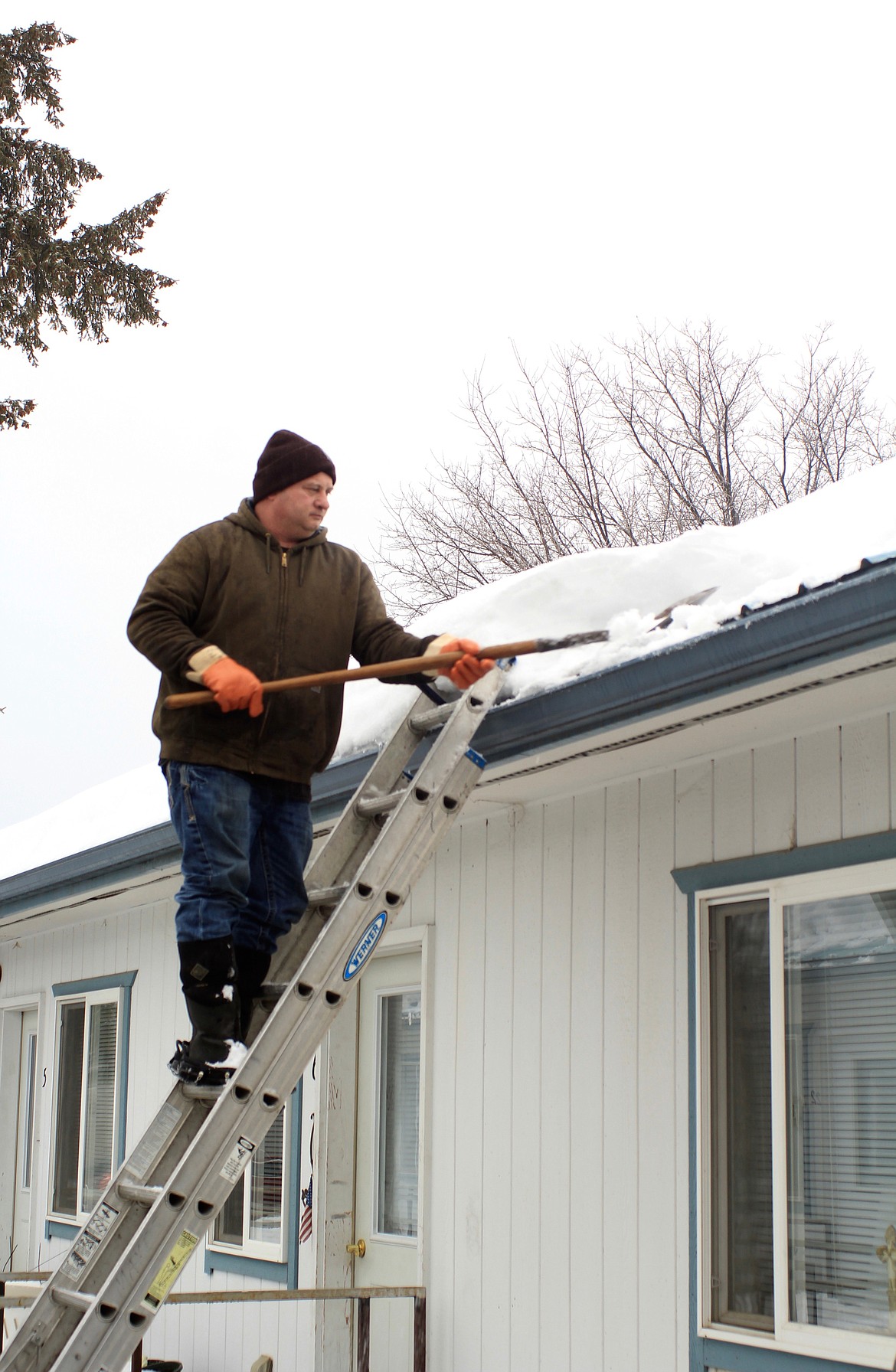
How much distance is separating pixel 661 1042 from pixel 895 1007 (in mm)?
938

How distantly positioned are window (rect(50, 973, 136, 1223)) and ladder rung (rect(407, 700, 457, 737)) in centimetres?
528

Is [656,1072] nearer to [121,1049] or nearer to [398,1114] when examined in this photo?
[398,1114]

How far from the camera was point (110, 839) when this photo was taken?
24.7 feet

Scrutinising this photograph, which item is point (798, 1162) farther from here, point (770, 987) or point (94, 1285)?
point (94, 1285)

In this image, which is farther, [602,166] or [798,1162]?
[602,166]

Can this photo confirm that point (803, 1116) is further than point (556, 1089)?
No

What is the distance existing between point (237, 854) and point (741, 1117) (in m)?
1.90

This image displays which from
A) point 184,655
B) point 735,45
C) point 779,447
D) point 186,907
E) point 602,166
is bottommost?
point 186,907

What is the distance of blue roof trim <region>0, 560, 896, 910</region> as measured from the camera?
3.36m

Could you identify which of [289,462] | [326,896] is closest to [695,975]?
[326,896]

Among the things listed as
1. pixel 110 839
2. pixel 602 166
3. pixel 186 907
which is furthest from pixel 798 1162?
pixel 602 166

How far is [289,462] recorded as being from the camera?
404 cm

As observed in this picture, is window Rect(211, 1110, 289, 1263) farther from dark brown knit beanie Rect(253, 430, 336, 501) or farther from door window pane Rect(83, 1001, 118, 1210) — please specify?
dark brown knit beanie Rect(253, 430, 336, 501)

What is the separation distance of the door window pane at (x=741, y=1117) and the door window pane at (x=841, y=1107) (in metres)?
0.12
